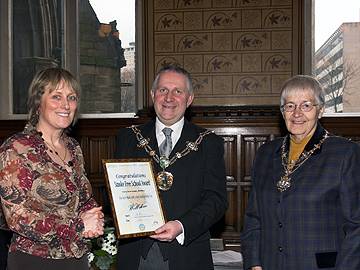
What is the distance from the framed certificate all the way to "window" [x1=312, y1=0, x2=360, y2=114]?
436 cm

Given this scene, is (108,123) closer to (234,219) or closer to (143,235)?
(234,219)

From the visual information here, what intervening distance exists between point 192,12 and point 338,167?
4.15 metres

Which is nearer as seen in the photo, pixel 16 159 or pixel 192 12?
pixel 16 159

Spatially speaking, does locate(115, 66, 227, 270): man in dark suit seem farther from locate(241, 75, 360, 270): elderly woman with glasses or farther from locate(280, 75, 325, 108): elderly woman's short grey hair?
locate(280, 75, 325, 108): elderly woman's short grey hair

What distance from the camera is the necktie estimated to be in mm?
2605

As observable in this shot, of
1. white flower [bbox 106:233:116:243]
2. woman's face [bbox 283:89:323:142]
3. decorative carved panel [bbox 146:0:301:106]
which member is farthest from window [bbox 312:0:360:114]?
woman's face [bbox 283:89:323:142]

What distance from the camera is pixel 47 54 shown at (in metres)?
6.61

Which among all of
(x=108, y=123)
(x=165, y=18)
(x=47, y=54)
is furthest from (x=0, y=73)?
(x=165, y=18)

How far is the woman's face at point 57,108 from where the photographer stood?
2270 mm

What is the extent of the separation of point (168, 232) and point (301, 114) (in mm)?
723

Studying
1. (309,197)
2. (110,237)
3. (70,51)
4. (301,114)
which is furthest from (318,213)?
(70,51)

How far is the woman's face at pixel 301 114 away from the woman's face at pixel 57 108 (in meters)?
0.88

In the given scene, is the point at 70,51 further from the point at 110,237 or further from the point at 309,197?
the point at 309,197
